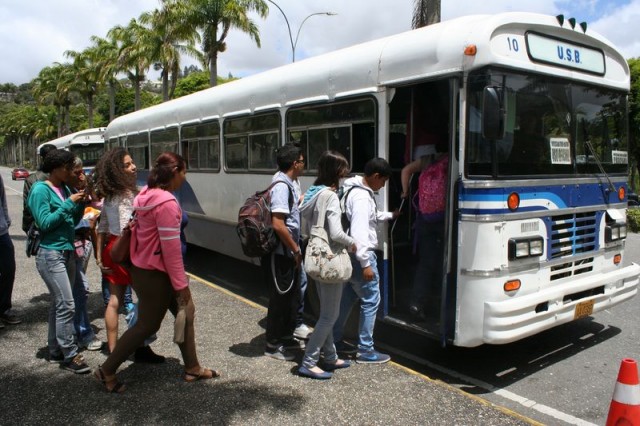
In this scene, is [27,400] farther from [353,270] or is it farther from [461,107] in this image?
[461,107]

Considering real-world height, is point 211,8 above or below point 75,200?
above

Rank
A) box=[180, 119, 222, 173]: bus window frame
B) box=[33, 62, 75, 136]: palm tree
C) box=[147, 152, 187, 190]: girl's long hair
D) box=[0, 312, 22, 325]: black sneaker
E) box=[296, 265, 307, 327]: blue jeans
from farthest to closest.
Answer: box=[33, 62, 75, 136]: palm tree, box=[180, 119, 222, 173]: bus window frame, box=[0, 312, 22, 325]: black sneaker, box=[296, 265, 307, 327]: blue jeans, box=[147, 152, 187, 190]: girl's long hair

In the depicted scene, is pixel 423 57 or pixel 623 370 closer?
pixel 623 370

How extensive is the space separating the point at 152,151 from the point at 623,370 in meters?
9.06

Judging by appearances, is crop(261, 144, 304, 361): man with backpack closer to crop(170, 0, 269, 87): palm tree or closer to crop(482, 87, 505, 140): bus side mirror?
crop(482, 87, 505, 140): bus side mirror

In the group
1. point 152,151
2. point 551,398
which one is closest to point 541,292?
point 551,398

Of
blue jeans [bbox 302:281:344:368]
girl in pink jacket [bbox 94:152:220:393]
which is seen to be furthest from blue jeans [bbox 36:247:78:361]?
blue jeans [bbox 302:281:344:368]

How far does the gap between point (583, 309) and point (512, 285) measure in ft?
3.23

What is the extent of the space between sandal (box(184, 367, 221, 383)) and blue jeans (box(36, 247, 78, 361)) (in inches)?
40.0

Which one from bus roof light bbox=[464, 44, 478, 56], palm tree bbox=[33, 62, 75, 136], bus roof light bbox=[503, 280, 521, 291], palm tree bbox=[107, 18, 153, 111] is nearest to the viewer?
bus roof light bbox=[464, 44, 478, 56]

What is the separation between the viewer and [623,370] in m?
3.09

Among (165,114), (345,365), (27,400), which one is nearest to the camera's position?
(27,400)

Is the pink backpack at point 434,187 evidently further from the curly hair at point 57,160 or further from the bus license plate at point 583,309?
the curly hair at point 57,160

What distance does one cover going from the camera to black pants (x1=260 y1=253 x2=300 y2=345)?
4.79m
